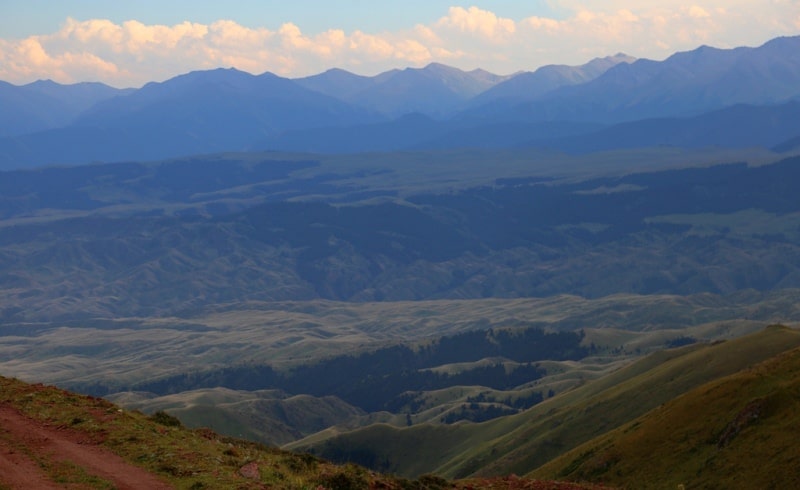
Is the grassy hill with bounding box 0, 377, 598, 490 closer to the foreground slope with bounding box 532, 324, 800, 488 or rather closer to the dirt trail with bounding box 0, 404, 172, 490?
the dirt trail with bounding box 0, 404, 172, 490

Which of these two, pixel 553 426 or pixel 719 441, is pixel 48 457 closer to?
pixel 719 441

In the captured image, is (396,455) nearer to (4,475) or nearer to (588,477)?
(588,477)

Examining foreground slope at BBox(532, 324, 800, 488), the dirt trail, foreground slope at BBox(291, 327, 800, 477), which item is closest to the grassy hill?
the dirt trail

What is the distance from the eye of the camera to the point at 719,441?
58.2m

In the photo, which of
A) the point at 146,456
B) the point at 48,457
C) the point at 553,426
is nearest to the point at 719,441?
the point at 146,456

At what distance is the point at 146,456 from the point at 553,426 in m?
91.4

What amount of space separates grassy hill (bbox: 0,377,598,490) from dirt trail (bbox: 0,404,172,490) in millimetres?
36

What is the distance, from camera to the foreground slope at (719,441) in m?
51.5

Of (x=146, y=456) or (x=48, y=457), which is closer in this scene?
(x=48, y=457)

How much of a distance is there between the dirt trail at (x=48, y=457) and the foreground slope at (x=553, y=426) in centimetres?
7488

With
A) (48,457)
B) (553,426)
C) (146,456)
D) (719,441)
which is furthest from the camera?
(553,426)

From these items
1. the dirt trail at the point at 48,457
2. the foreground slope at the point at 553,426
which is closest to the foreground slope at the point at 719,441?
the foreground slope at the point at 553,426

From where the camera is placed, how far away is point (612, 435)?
3155 inches

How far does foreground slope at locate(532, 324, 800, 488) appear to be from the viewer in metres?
51.5
